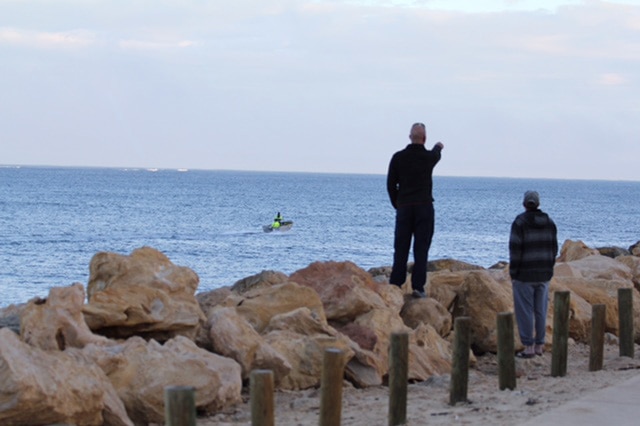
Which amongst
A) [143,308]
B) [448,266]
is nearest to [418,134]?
[143,308]

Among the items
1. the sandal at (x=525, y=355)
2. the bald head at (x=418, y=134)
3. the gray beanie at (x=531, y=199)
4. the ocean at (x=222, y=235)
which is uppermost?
the bald head at (x=418, y=134)

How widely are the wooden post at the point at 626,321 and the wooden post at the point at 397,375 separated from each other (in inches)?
203

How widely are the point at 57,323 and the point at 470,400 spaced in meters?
3.82

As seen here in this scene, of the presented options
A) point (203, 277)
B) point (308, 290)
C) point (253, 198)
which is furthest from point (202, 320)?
point (253, 198)

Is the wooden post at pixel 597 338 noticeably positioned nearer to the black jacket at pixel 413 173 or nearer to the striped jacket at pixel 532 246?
the striped jacket at pixel 532 246

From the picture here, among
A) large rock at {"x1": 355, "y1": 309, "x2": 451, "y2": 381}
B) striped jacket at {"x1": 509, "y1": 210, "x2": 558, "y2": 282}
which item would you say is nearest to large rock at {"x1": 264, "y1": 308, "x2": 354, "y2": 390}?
large rock at {"x1": 355, "y1": 309, "x2": 451, "y2": 381}

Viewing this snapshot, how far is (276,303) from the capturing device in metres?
11.9

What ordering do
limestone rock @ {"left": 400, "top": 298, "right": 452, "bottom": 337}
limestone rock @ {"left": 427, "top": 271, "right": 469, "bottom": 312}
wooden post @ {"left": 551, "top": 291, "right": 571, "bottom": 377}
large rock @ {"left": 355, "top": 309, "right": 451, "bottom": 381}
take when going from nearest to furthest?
1. wooden post @ {"left": 551, "top": 291, "right": 571, "bottom": 377}
2. large rock @ {"left": 355, "top": 309, "right": 451, "bottom": 381}
3. limestone rock @ {"left": 400, "top": 298, "right": 452, "bottom": 337}
4. limestone rock @ {"left": 427, "top": 271, "right": 469, "bottom": 312}

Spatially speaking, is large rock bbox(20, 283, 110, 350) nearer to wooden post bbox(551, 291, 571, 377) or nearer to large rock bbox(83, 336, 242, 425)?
large rock bbox(83, 336, 242, 425)

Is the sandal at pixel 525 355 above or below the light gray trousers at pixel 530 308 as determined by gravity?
below

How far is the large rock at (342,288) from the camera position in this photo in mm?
12086

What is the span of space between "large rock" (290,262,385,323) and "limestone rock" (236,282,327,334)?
42 centimetres

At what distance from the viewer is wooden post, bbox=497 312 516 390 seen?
32.4 ft

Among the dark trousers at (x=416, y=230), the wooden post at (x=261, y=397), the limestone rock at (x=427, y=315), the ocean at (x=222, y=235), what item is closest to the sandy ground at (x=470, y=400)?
the limestone rock at (x=427, y=315)
